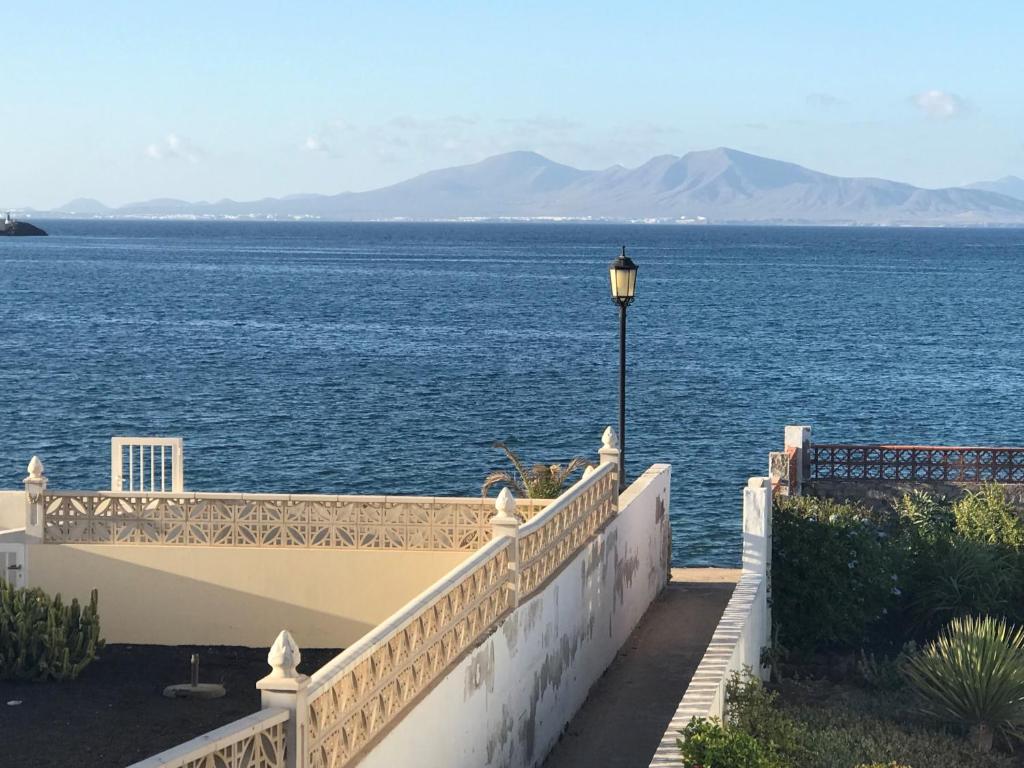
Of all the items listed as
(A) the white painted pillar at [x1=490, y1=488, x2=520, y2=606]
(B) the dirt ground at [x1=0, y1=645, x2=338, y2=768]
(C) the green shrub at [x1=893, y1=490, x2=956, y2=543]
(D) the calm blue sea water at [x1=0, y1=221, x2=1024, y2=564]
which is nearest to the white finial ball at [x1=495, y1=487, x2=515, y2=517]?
(A) the white painted pillar at [x1=490, y1=488, x2=520, y2=606]

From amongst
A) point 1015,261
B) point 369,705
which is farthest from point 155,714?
point 1015,261

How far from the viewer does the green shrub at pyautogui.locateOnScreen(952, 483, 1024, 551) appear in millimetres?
17172

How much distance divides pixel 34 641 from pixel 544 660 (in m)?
4.14

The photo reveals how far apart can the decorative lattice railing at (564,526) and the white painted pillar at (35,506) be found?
15.6 feet

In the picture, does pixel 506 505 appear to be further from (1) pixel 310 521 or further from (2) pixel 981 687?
(2) pixel 981 687

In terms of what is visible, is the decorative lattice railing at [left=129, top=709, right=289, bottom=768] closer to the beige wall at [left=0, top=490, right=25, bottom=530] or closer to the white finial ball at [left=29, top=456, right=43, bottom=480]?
the white finial ball at [left=29, top=456, right=43, bottom=480]

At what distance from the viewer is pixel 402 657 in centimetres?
904

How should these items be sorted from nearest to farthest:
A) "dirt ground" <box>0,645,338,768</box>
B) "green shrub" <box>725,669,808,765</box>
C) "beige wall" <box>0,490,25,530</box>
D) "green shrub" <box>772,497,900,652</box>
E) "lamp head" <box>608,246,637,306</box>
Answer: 1. "dirt ground" <box>0,645,338,768</box>
2. "green shrub" <box>725,669,808,765</box>
3. "beige wall" <box>0,490,25,530</box>
4. "green shrub" <box>772,497,900,652</box>
5. "lamp head" <box>608,246,637,306</box>

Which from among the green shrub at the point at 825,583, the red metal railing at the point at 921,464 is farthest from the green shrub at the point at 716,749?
the red metal railing at the point at 921,464

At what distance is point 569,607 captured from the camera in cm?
1316

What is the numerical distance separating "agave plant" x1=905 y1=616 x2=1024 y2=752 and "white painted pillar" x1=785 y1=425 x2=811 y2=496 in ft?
26.6

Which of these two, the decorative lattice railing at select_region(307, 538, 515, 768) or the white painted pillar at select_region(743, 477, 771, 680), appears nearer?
the decorative lattice railing at select_region(307, 538, 515, 768)

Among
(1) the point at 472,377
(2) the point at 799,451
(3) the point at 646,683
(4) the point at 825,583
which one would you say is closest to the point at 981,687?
(3) the point at 646,683

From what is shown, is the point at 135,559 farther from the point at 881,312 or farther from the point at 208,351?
the point at 881,312
